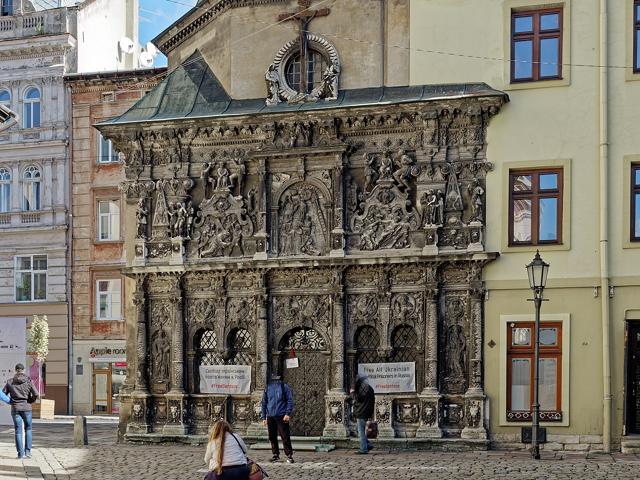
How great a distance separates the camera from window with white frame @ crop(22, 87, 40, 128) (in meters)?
45.5

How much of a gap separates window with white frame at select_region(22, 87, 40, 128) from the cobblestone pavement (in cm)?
2014

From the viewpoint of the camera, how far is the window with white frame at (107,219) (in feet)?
148

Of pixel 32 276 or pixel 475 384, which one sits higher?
pixel 32 276

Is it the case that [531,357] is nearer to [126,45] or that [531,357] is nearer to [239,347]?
[239,347]

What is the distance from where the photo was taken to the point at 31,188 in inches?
1789

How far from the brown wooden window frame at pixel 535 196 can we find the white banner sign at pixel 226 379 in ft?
23.4

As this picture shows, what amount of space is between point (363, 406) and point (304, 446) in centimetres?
260

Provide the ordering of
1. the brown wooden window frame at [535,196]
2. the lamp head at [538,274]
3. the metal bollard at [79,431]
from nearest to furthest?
the lamp head at [538,274] < the brown wooden window frame at [535,196] < the metal bollard at [79,431]

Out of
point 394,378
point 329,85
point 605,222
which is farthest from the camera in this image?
point 329,85

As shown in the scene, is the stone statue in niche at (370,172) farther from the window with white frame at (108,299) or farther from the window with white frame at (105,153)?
the window with white frame at (105,153)

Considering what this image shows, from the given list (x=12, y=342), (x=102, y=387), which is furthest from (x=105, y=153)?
(x=12, y=342)

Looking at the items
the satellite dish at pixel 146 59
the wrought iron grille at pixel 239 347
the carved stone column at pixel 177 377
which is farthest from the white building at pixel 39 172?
the wrought iron grille at pixel 239 347

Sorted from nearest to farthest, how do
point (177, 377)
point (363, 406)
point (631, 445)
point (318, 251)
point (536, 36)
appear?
point (631, 445) → point (363, 406) → point (536, 36) → point (318, 251) → point (177, 377)

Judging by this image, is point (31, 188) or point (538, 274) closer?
point (538, 274)
